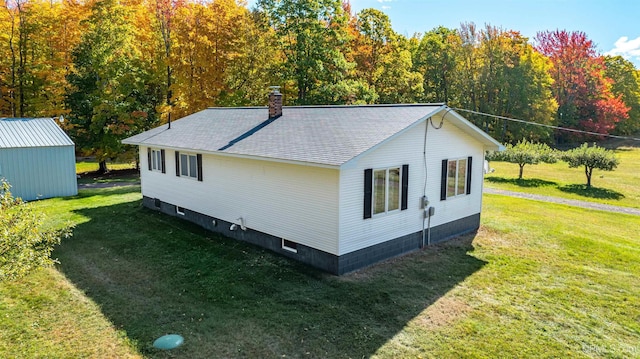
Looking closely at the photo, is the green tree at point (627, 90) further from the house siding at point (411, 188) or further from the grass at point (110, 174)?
the grass at point (110, 174)

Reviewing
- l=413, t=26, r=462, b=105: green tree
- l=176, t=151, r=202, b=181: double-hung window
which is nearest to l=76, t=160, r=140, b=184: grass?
l=176, t=151, r=202, b=181: double-hung window

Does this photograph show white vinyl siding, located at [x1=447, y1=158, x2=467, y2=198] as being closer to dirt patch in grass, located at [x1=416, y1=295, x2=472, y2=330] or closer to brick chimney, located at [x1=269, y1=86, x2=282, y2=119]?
dirt patch in grass, located at [x1=416, y1=295, x2=472, y2=330]

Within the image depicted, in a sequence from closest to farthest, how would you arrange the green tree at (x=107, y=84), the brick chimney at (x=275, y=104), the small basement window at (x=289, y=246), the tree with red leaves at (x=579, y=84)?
the small basement window at (x=289, y=246), the brick chimney at (x=275, y=104), the green tree at (x=107, y=84), the tree with red leaves at (x=579, y=84)

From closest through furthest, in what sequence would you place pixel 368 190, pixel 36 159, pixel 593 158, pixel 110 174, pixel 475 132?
pixel 368 190 → pixel 475 132 → pixel 36 159 → pixel 593 158 → pixel 110 174

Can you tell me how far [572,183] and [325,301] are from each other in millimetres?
23857

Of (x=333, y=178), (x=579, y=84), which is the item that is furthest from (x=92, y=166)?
(x=579, y=84)

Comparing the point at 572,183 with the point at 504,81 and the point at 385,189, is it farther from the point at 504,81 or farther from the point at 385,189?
the point at 385,189

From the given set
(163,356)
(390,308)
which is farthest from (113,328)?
(390,308)

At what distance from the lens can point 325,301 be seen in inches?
334

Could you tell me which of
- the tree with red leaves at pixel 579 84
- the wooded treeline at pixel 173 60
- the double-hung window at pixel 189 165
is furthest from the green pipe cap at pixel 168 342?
the tree with red leaves at pixel 579 84

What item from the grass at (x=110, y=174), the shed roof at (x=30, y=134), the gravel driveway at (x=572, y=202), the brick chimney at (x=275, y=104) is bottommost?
the gravel driveway at (x=572, y=202)

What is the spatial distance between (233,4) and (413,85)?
48.0ft

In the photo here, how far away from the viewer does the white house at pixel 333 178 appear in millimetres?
9758

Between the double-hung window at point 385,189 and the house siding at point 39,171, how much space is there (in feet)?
48.2
